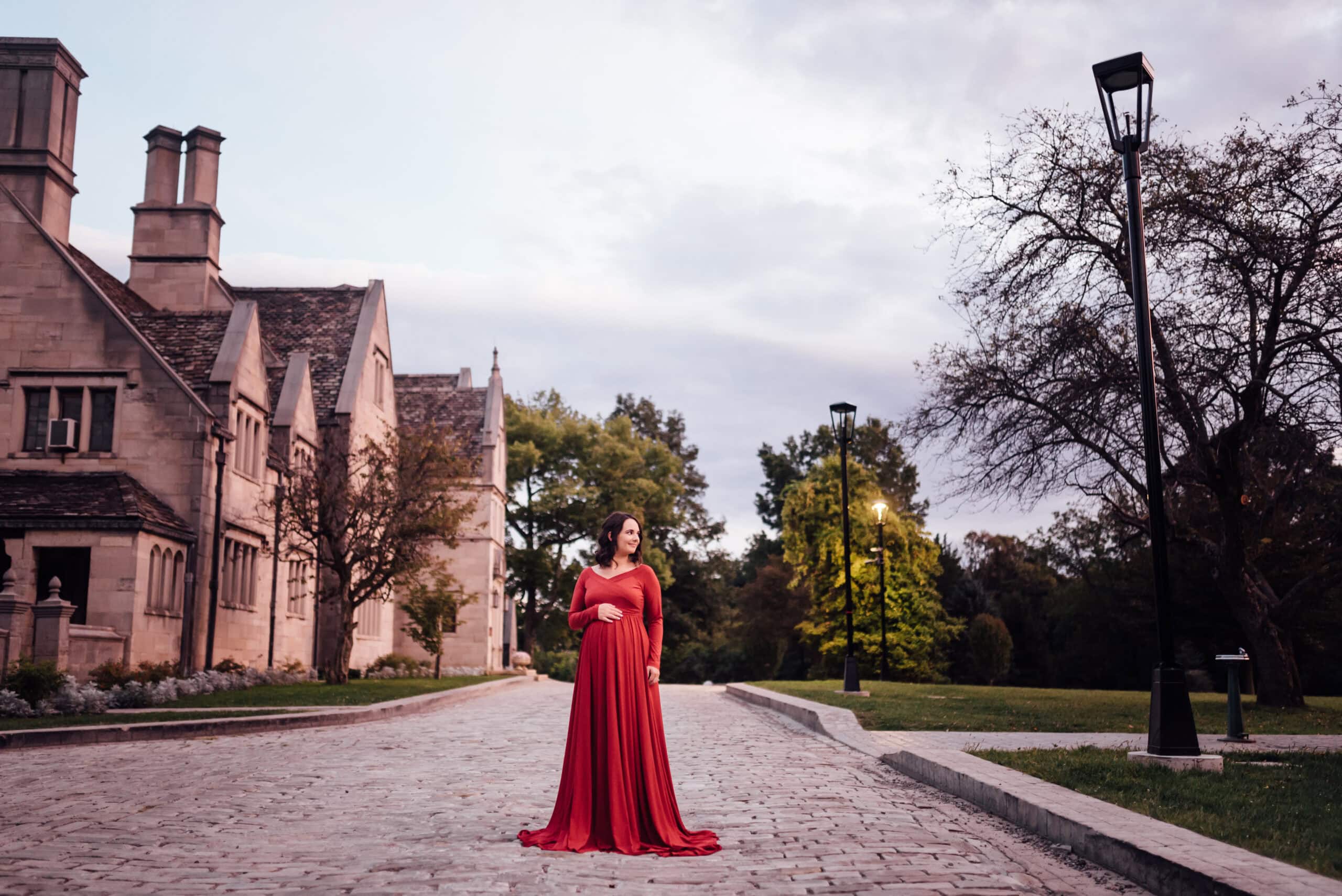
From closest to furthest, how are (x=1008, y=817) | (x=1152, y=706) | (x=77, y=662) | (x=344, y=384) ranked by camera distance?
(x=1008, y=817), (x=1152, y=706), (x=77, y=662), (x=344, y=384)

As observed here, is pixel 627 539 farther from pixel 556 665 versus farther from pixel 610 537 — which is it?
pixel 556 665

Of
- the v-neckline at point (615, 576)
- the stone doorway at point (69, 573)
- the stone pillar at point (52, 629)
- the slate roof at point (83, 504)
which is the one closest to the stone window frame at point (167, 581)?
the slate roof at point (83, 504)

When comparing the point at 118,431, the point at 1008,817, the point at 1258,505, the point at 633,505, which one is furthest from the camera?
the point at 633,505

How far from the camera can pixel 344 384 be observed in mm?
40188

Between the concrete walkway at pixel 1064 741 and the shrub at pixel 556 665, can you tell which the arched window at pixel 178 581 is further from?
the shrub at pixel 556 665

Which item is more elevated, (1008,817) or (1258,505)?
(1258,505)

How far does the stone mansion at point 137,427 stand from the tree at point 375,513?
5.38ft

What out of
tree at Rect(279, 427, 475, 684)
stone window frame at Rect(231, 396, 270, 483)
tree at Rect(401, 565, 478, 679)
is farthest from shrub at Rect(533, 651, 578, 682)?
stone window frame at Rect(231, 396, 270, 483)

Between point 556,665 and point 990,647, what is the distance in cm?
2423

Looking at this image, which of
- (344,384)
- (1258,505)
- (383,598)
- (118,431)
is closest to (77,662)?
(118,431)

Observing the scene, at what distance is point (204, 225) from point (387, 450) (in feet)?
29.0

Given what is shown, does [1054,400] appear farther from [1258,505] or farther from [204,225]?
[204,225]

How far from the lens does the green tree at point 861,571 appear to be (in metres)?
45.8

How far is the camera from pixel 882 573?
40.9 metres
